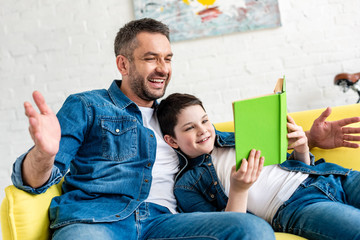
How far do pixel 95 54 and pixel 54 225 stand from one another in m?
1.72

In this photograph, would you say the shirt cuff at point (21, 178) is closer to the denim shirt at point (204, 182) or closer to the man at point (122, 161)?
the man at point (122, 161)

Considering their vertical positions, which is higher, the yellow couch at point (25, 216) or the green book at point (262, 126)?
the green book at point (262, 126)

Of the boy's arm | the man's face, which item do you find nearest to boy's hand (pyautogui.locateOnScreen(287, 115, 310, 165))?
the boy's arm

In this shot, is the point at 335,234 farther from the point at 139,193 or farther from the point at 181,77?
the point at 181,77

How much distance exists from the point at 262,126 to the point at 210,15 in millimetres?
1632

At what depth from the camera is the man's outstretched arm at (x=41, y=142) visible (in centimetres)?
110

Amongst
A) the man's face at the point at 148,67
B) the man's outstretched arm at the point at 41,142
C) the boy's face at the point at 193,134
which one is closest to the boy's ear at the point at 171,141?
the boy's face at the point at 193,134

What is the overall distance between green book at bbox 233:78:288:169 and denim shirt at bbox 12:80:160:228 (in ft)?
1.45

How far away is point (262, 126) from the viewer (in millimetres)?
→ 1272

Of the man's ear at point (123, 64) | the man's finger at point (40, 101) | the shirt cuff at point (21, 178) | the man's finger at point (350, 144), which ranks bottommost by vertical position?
the man's finger at point (350, 144)

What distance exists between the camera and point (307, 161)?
1.66 meters

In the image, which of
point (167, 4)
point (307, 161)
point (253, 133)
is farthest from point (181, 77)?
point (253, 133)

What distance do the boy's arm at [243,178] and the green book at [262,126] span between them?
0.02 m

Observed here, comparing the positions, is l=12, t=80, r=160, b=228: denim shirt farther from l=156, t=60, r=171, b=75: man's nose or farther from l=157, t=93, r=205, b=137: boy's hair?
l=156, t=60, r=171, b=75: man's nose
